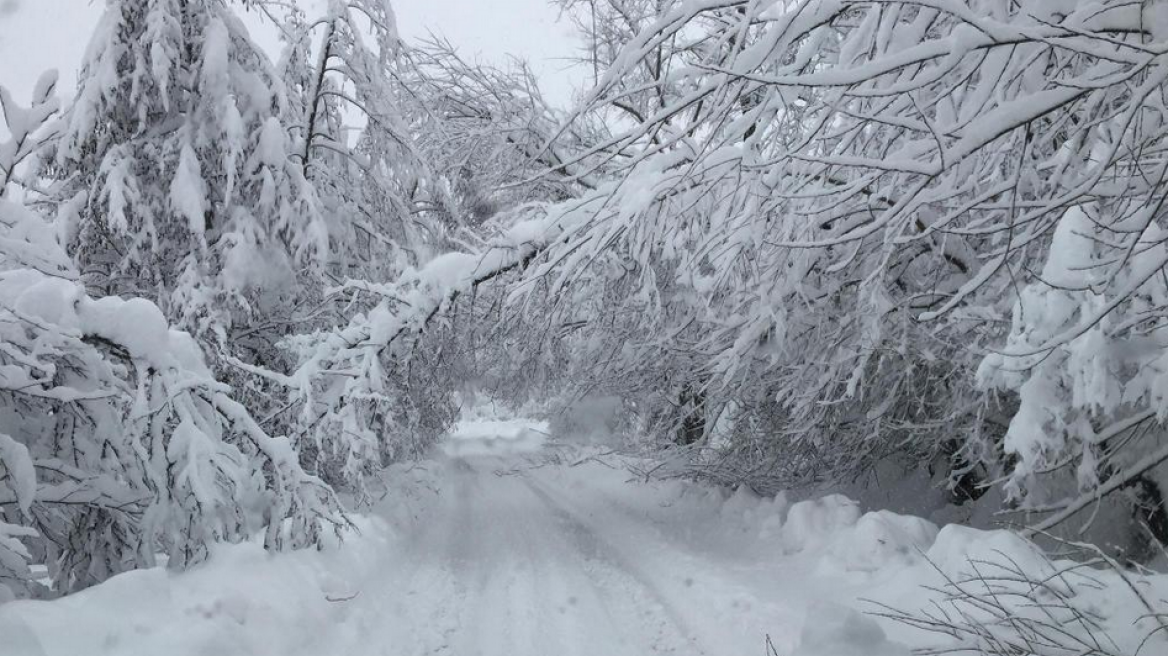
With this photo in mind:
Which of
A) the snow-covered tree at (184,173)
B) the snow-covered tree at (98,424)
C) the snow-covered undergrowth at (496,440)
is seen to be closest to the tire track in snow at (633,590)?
the snow-covered tree at (98,424)

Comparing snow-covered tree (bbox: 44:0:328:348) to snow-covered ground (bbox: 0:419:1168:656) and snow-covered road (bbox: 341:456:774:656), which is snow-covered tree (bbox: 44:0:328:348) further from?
snow-covered road (bbox: 341:456:774:656)

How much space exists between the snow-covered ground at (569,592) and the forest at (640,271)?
14.7 inches

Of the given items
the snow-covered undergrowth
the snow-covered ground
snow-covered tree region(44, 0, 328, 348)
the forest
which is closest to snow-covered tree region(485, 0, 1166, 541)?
the forest

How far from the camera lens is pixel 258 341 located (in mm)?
10555

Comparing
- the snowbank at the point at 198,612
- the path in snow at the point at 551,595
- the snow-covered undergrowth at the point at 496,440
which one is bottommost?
the snow-covered undergrowth at the point at 496,440

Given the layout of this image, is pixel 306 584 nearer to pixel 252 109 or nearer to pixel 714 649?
pixel 714 649

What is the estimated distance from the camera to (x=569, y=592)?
6.91 meters

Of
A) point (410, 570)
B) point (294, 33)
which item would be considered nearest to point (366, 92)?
point (294, 33)

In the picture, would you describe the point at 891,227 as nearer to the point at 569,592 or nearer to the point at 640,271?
the point at 640,271

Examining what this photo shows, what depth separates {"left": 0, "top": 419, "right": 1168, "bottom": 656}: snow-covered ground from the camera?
14.4ft

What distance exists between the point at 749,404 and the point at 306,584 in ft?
17.6

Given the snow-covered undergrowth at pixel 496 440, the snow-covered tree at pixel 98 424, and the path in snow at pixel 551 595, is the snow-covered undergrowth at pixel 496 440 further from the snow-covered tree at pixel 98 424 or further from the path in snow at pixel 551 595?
the snow-covered tree at pixel 98 424

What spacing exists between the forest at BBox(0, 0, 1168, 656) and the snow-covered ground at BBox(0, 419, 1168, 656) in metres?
0.37

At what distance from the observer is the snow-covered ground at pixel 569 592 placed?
4.39 meters
